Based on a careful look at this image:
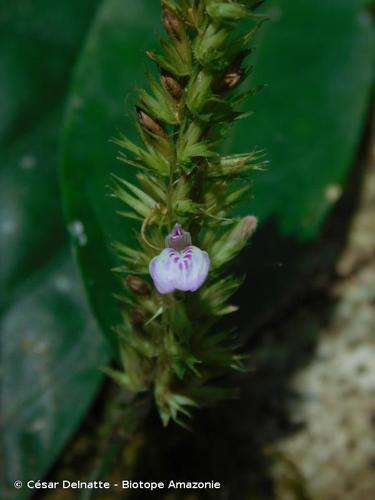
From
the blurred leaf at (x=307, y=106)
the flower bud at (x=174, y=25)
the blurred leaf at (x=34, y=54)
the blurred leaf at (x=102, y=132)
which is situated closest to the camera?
the flower bud at (x=174, y=25)

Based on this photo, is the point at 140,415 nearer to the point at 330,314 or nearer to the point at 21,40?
the point at 330,314

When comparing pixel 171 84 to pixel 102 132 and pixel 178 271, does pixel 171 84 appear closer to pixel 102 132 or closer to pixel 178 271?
pixel 178 271

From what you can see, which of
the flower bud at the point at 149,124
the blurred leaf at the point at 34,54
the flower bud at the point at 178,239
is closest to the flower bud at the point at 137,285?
the flower bud at the point at 178,239

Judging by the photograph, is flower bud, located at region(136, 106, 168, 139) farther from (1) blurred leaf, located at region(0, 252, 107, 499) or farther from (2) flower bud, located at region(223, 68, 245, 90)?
(1) blurred leaf, located at region(0, 252, 107, 499)

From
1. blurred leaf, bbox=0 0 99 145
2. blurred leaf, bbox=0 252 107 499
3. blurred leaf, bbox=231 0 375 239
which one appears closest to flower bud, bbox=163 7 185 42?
blurred leaf, bbox=231 0 375 239

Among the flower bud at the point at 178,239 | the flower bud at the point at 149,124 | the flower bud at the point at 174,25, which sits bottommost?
the flower bud at the point at 178,239

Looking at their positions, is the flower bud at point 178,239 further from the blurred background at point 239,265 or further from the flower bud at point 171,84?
the blurred background at point 239,265

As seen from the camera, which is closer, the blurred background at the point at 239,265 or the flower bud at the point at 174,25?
the flower bud at the point at 174,25
